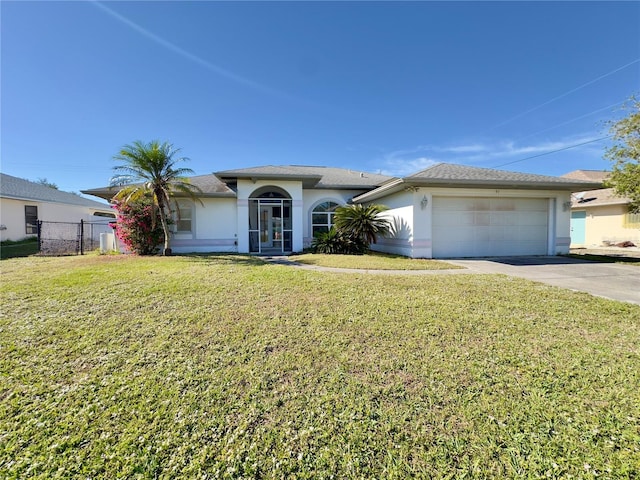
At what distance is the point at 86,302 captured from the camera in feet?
16.7

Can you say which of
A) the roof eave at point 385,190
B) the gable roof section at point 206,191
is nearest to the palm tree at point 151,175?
the gable roof section at point 206,191

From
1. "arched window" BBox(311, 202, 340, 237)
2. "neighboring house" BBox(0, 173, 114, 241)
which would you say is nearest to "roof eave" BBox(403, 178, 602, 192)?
"arched window" BBox(311, 202, 340, 237)

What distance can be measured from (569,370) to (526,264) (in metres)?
8.43

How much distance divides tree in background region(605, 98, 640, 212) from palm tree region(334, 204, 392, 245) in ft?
31.7

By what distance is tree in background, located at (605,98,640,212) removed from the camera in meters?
10.7

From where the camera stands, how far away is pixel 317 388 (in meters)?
2.76

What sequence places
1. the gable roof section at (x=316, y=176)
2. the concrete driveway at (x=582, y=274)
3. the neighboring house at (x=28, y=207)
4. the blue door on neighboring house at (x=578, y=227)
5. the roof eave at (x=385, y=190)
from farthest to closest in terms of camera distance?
1. the blue door on neighboring house at (x=578, y=227)
2. the neighboring house at (x=28, y=207)
3. the gable roof section at (x=316, y=176)
4. the roof eave at (x=385, y=190)
5. the concrete driveway at (x=582, y=274)

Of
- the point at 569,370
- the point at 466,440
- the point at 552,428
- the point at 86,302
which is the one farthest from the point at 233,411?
the point at 86,302

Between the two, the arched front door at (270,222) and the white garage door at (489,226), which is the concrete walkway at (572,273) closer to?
the white garage door at (489,226)

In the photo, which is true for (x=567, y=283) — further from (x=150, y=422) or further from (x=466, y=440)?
(x=150, y=422)

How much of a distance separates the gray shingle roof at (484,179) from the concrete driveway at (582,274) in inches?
134

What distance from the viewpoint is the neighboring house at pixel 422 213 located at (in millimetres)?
11383

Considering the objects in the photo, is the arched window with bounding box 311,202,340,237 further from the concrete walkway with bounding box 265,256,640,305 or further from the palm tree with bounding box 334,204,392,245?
the concrete walkway with bounding box 265,256,640,305

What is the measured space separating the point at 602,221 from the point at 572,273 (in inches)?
646
